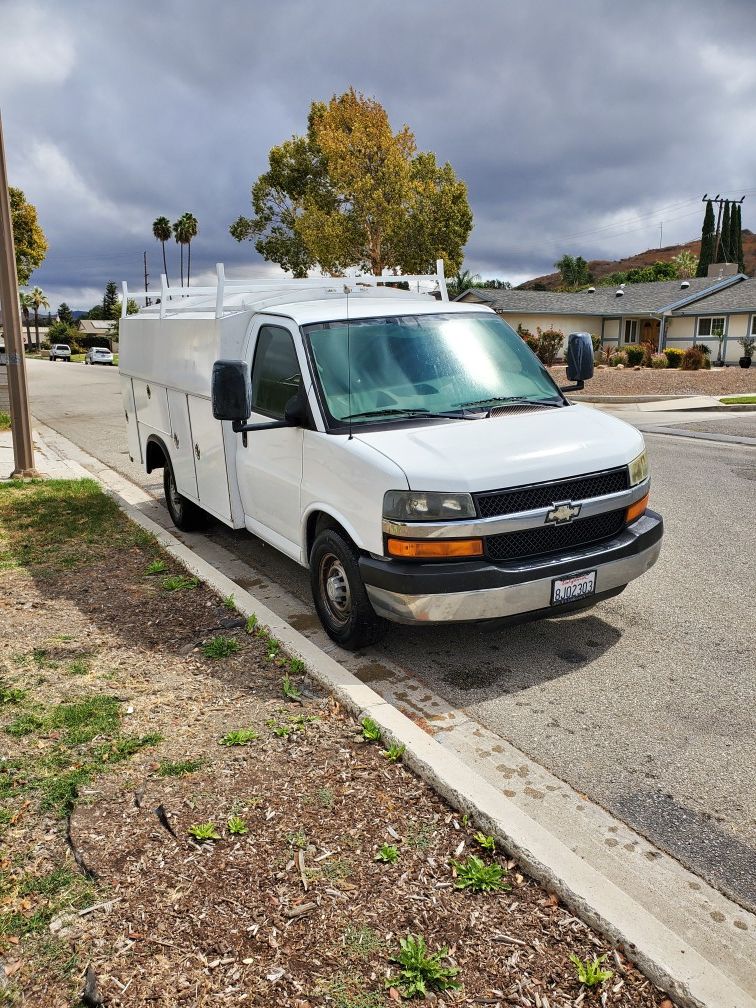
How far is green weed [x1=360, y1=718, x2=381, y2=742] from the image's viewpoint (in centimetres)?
375

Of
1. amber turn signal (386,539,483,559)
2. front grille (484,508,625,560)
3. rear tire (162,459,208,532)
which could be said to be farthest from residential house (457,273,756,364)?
amber turn signal (386,539,483,559)

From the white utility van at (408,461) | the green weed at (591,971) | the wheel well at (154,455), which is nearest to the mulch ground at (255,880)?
the green weed at (591,971)

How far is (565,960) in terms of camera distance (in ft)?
8.18

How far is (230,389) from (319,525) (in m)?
0.98

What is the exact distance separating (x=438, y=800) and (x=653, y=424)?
14.8 meters

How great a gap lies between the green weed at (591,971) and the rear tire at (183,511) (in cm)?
572

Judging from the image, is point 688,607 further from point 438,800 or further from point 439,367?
point 438,800

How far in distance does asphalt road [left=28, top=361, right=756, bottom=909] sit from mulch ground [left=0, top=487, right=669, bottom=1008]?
2.39 feet

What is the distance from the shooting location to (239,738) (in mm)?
3758

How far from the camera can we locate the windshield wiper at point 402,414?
15.8 ft

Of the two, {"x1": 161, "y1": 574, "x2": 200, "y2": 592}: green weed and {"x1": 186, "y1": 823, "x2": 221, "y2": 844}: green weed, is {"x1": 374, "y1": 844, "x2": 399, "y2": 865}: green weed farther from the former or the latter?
{"x1": 161, "y1": 574, "x2": 200, "y2": 592}: green weed

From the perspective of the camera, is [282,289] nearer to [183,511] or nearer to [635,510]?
[183,511]

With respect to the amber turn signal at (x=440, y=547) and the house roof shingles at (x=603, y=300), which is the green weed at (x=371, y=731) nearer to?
the amber turn signal at (x=440, y=547)

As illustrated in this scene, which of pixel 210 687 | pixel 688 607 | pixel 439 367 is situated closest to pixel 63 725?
pixel 210 687
